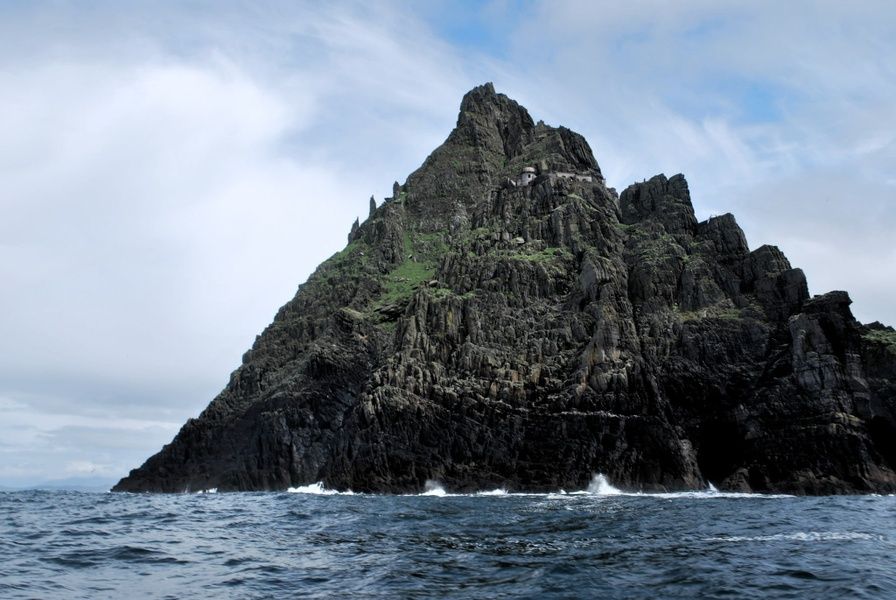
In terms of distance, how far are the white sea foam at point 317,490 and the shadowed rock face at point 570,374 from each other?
183 centimetres

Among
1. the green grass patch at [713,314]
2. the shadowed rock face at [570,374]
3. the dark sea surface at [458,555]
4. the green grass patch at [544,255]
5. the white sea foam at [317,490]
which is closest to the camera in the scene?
the dark sea surface at [458,555]

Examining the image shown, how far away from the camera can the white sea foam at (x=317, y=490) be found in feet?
300

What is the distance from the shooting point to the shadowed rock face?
287ft

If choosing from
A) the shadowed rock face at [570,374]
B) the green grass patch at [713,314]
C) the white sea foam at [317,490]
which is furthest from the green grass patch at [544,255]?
the white sea foam at [317,490]

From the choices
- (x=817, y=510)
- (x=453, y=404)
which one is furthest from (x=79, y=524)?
(x=453, y=404)

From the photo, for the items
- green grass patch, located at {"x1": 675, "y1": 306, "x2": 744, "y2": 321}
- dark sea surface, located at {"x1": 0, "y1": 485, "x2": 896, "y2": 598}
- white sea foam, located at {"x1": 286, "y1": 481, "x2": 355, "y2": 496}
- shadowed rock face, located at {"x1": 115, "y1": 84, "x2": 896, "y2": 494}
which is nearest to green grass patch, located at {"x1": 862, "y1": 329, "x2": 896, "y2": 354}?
shadowed rock face, located at {"x1": 115, "y1": 84, "x2": 896, "y2": 494}

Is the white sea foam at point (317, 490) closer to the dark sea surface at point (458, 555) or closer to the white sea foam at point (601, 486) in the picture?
the white sea foam at point (601, 486)

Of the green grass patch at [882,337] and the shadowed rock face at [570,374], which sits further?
the green grass patch at [882,337]

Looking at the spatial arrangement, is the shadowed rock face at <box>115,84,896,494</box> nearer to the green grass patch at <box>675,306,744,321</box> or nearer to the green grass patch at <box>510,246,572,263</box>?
the green grass patch at <box>675,306,744,321</box>

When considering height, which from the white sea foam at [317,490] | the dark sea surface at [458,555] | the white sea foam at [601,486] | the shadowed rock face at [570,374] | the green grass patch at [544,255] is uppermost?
the green grass patch at [544,255]

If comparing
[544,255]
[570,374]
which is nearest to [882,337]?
[570,374]

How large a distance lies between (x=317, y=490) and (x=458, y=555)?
7741 centimetres

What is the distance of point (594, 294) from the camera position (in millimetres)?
106500

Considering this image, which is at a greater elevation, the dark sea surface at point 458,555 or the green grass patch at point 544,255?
the green grass patch at point 544,255
